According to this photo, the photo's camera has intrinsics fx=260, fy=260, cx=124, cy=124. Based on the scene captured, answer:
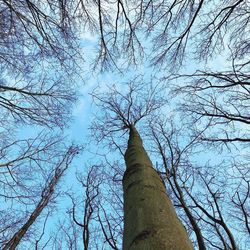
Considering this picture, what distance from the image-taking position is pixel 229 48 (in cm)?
457

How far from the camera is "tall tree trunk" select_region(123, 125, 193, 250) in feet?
Answer: 3.88

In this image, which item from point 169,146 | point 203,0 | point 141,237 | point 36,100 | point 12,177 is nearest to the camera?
point 141,237

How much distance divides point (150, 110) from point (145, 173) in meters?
4.72

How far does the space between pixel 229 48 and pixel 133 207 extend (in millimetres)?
3934

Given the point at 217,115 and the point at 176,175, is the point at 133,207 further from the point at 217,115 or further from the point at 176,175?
the point at 176,175

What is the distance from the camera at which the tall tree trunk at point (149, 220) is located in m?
1.18

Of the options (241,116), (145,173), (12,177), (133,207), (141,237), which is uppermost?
(12,177)

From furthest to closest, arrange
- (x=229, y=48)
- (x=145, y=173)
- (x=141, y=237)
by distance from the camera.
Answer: (x=229, y=48), (x=145, y=173), (x=141, y=237)

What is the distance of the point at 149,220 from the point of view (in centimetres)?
136

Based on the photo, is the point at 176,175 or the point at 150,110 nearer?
the point at 176,175

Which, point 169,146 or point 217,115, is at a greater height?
point 169,146

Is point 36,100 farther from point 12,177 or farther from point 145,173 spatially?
point 145,173

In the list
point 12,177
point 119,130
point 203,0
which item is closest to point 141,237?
point 203,0

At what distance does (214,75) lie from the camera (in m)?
4.81
